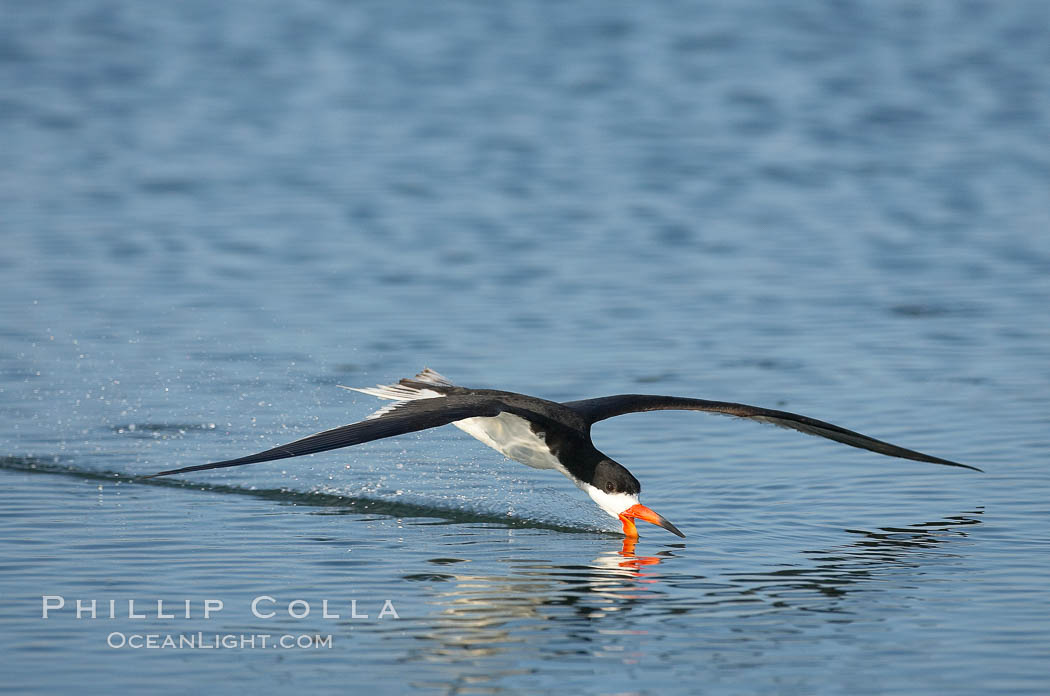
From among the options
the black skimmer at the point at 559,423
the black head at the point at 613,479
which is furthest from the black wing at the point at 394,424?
the black head at the point at 613,479

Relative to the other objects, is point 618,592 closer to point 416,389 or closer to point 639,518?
point 639,518

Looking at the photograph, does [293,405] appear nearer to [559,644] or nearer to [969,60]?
[559,644]

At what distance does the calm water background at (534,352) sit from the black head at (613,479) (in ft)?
1.07

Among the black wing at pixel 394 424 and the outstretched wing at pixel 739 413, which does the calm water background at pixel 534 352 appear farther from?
the black wing at pixel 394 424

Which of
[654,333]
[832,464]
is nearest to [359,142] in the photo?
[654,333]

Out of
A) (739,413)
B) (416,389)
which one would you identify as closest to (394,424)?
(416,389)

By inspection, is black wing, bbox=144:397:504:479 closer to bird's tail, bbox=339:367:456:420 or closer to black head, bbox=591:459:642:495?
bird's tail, bbox=339:367:456:420

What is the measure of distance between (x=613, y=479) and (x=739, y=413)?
0.97m

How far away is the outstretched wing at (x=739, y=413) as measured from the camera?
9.90 m

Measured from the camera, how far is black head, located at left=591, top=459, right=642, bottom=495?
9.42 meters

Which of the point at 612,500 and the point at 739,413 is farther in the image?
the point at 739,413

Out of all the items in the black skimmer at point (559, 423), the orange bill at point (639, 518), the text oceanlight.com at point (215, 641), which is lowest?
the text oceanlight.com at point (215, 641)

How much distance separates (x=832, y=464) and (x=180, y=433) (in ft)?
14.8

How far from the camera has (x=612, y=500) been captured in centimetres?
952
